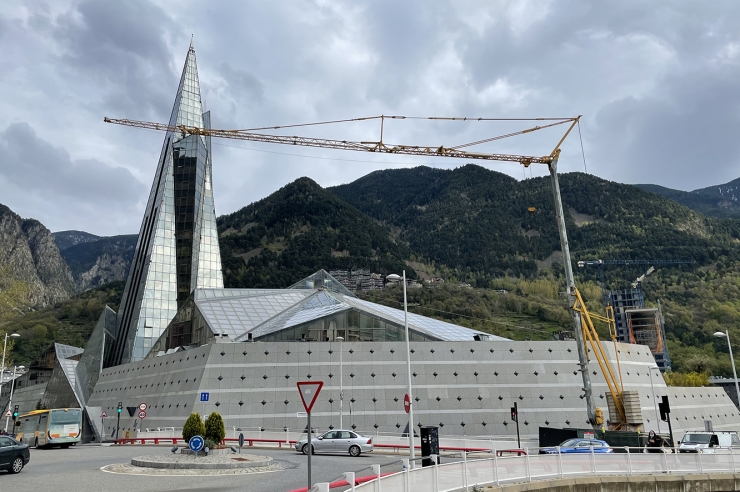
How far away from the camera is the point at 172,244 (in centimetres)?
7906

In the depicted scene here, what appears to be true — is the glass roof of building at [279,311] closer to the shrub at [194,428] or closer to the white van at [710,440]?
the white van at [710,440]

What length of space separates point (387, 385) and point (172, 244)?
45.7 m

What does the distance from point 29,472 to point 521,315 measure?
160631 mm

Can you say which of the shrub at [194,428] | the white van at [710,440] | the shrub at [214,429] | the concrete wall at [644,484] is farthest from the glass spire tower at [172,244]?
the concrete wall at [644,484]

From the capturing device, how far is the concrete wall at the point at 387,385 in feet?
145

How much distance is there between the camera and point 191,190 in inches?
3253

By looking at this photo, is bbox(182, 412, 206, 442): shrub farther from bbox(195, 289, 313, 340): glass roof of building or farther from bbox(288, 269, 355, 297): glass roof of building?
bbox(288, 269, 355, 297): glass roof of building

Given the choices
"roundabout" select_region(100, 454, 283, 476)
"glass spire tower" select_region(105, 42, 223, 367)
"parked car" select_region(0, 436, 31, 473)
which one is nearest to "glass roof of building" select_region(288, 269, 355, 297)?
"glass spire tower" select_region(105, 42, 223, 367)

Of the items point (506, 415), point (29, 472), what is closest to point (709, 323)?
point (506, 415)

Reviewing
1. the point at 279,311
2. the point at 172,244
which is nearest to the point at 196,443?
the point at 279,311

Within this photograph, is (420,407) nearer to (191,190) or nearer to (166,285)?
(166,285)

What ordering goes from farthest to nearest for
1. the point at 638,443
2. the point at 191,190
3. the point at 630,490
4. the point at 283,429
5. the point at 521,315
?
the point at 521,315 < the point at 191,190 < the point at 283,429 < the point at 638,443 < the point at 630,490

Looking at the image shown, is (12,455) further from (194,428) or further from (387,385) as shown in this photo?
(387,385)

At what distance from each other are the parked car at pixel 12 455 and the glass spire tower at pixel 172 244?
5168 cm
